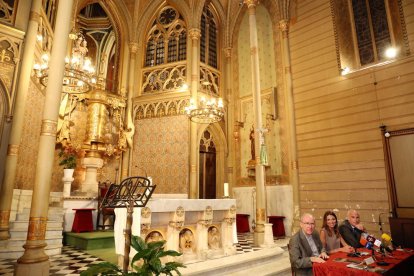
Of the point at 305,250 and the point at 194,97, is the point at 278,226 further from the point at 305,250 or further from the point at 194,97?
the point at 305,250

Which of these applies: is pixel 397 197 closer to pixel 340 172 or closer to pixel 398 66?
pixel 340 172

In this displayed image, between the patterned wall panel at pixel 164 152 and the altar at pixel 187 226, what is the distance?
4.05 metres

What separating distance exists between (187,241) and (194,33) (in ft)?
28.4

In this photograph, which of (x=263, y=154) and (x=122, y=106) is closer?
(x=263, y=154)

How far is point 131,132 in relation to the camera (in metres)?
10.9

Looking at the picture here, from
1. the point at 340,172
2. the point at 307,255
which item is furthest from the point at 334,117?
the point at 307,255

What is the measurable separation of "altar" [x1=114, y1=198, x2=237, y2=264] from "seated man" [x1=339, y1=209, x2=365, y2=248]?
2410 mm

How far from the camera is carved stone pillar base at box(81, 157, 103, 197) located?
909 centimetres

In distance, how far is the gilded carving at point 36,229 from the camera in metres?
4.04

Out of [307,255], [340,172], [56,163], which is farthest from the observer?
[56,163]

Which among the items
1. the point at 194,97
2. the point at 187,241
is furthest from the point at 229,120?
the point at 187,241

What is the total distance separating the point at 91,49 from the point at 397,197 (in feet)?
45.6

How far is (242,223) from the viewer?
9.92 meters

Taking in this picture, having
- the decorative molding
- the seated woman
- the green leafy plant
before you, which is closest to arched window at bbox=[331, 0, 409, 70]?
the decorative molding
